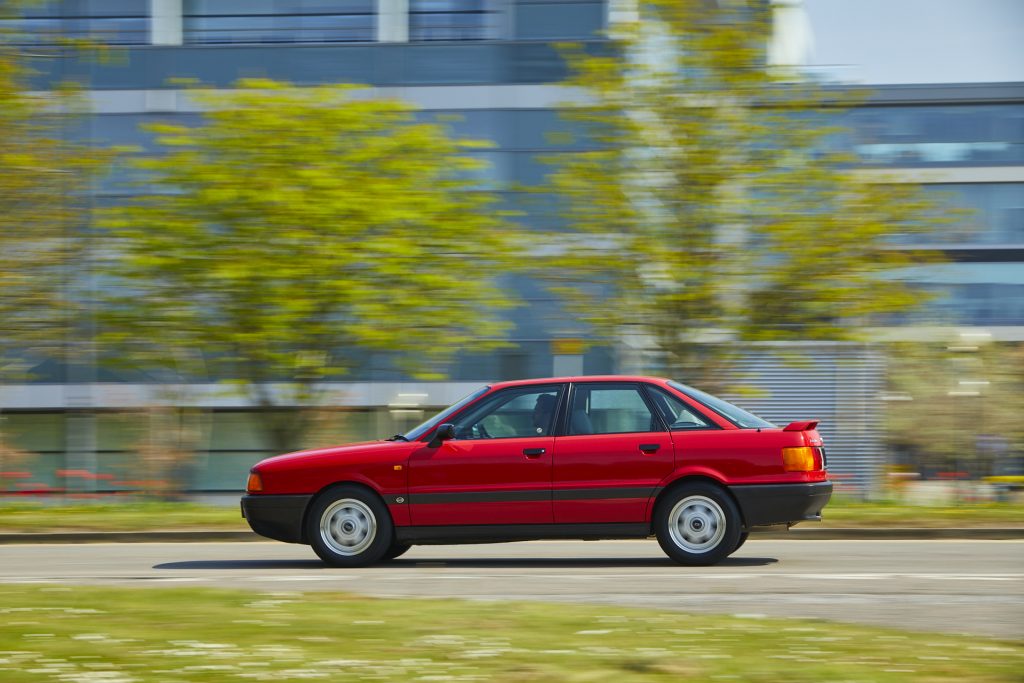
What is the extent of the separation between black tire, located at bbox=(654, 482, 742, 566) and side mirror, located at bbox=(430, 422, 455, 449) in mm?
1742

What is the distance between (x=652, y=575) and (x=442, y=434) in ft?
6.81

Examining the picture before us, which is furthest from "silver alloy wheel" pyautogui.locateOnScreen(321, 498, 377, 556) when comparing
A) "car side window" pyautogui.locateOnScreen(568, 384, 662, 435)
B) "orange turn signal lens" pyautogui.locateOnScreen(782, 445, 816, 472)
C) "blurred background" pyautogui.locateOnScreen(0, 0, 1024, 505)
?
"blurred background" pyautogui.locateOnScreen(0, 0, 1024, 505)

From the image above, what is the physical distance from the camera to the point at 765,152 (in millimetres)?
20750

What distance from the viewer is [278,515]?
38.6 ft

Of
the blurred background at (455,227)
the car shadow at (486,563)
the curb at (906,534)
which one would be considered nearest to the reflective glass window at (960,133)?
the blurred background at (455,227)

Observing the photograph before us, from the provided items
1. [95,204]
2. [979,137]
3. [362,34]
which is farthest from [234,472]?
[979,137]

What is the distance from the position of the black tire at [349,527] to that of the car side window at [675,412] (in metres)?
2.35

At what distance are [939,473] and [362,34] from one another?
15.5m

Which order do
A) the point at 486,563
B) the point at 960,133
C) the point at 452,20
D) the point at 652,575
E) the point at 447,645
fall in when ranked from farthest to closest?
the point at 960,133
the point at 452,20
the point at 486,563
the point at 652,575
the point at 447,645

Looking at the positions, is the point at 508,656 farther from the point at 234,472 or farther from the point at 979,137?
the point at 979,137

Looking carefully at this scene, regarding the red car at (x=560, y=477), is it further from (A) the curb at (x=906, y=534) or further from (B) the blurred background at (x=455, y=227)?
(B) the blurred background at (x=455, y=227)

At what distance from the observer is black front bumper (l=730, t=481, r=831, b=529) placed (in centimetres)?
1115

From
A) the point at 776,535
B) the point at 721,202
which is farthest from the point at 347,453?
the point at 721,202

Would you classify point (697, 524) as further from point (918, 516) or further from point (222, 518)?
point (222, 518)
